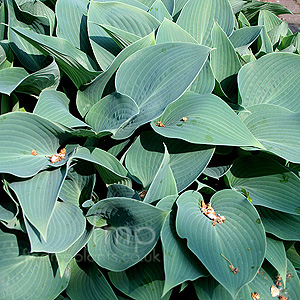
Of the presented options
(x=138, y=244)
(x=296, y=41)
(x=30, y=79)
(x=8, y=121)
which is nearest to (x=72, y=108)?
(x=30, y=79)

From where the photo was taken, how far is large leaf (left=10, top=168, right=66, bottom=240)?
1267mm

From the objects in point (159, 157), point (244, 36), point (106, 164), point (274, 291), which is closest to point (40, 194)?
point (106, 164)

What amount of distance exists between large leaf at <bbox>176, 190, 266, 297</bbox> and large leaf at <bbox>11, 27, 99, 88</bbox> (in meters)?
0.70

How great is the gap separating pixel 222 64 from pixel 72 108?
78cm

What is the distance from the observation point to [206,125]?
1.48 meters

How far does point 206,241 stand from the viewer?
4.52 feet

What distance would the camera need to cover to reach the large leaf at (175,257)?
1347 millimetres

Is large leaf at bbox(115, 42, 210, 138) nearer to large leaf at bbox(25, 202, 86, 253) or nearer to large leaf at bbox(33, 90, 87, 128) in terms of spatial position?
large leaf at bbox(33, 90, 87, 128)

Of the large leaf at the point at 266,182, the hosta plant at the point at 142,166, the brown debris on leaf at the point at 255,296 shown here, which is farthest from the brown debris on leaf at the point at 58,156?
the brown debris on leaf at the point at 255,296

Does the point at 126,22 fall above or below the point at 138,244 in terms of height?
above

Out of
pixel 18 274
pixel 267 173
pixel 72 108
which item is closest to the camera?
pixel 18 274

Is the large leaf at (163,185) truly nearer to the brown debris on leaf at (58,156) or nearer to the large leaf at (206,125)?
the large leaf at (206,125)

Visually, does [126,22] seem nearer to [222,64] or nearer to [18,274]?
[222,64]

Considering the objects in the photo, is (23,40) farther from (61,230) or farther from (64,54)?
(61,230)
